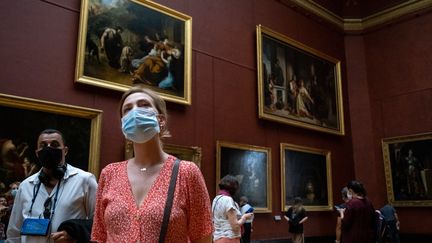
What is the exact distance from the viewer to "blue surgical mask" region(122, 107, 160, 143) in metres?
2.19

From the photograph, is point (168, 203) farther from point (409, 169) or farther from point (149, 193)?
point (409, 169)

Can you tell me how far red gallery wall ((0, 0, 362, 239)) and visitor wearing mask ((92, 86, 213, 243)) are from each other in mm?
5093

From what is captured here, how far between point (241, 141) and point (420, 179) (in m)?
6.35

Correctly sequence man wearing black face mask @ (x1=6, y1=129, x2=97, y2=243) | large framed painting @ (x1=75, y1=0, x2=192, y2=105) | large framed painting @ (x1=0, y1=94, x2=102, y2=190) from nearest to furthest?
man wearing black face mask @ (x1=6, y1=129, x2=97, y2=243)
large framed painting @ (x1=0, y1=94, x2=102, y2=190)
large framed painting @ (x1=75, y1=0, x2=192, y2=105)

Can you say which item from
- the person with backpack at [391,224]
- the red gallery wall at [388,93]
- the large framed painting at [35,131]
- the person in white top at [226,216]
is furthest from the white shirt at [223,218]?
the red gallery wall at [388,93]

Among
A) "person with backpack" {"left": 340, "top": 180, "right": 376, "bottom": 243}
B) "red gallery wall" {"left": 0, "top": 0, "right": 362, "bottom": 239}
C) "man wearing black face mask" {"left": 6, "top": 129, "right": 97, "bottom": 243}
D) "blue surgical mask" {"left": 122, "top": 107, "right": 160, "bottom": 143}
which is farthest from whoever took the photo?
"red gallery wall" {"left": 0, "top": 0, "right": 362, "bottom": 239}

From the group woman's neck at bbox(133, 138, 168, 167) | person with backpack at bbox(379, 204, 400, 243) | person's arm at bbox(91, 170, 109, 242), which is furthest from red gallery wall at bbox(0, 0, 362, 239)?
woman's neck at bbox(133, 138, 168, 167)

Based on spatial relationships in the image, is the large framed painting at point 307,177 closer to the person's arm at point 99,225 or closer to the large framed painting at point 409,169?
the large framed painting at point 409,169

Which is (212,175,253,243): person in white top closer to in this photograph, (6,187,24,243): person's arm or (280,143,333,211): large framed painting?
(6,187,24,243): person's arm

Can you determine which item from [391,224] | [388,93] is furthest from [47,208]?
[388,93]

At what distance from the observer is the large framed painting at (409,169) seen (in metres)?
12.4

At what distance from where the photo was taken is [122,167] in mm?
2268

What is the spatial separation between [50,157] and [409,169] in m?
12.1

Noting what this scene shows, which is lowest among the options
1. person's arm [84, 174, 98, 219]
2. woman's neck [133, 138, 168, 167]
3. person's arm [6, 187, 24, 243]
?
person's arm [6, 187, 24, 243]
